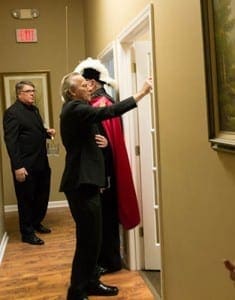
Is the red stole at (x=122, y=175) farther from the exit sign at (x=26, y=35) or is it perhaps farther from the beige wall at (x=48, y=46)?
the exit sign at (x=26, y=35)

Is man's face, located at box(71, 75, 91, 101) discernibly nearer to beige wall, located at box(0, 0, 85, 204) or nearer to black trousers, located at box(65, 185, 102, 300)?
black trousers, located at box(65, 185, 102, 300)

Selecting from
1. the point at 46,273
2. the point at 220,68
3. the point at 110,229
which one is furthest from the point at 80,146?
the point at 46,273

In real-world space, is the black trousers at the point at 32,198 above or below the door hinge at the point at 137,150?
below

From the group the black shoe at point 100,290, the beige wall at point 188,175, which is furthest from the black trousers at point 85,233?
the beige wall at point 188,175

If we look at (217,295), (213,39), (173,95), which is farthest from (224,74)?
(217,295)

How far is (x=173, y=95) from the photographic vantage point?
7.10 feet

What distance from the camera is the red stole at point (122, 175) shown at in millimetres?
3252

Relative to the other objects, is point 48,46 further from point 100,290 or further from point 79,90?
point 100,290

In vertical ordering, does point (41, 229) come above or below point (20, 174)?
below

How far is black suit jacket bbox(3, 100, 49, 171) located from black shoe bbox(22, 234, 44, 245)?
691mm

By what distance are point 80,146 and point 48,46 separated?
358cm

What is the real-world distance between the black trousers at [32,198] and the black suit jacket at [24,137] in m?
0.14

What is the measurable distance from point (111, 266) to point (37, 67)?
3387 millimetres

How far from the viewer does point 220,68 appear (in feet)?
5.20
